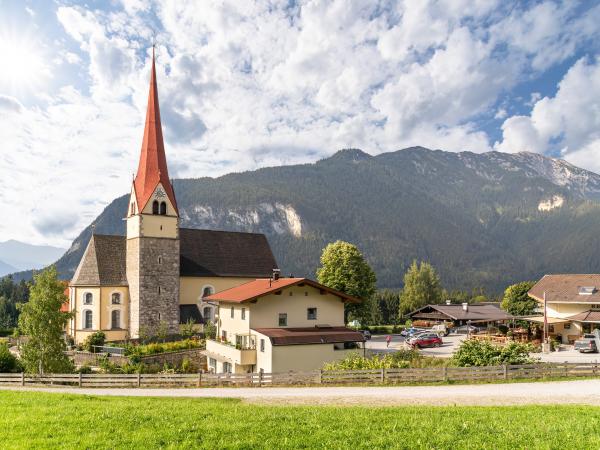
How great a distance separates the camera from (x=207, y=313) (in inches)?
2083

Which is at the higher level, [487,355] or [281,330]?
[281,330]

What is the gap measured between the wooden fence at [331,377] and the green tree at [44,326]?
2.31 m

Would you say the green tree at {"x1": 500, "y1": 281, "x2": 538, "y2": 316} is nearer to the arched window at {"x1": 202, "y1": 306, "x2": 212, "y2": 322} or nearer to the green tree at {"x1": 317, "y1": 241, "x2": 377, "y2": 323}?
the green tree at {"x1": 317, "y1": 241, "x2": 377, "y2": 323}

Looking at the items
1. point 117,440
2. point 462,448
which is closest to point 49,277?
point 117,440

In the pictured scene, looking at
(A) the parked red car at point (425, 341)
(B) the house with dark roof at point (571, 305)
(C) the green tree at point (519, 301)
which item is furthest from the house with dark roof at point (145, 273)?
(C) the green tree at point (519, 301)

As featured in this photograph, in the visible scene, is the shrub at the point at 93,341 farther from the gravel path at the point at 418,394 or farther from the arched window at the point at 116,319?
the gravel path at the point at 418,394

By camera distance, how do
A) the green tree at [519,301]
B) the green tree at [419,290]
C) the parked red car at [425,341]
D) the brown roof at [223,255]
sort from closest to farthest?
the parked red car at [425,341], the brown roof at [223,255], the green tree at [519,301], the green tree at [419,290]

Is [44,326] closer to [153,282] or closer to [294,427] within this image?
[153,282]

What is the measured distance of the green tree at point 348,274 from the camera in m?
58.4

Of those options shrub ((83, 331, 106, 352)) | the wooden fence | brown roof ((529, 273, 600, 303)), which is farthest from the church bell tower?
brown roof ((529, 273, 600, 303))

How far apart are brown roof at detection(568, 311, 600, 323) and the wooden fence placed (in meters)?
22.7

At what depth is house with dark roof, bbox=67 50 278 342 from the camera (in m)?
48.1

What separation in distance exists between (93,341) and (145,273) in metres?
8.19

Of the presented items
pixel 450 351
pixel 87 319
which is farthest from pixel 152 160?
pixel 450 351
